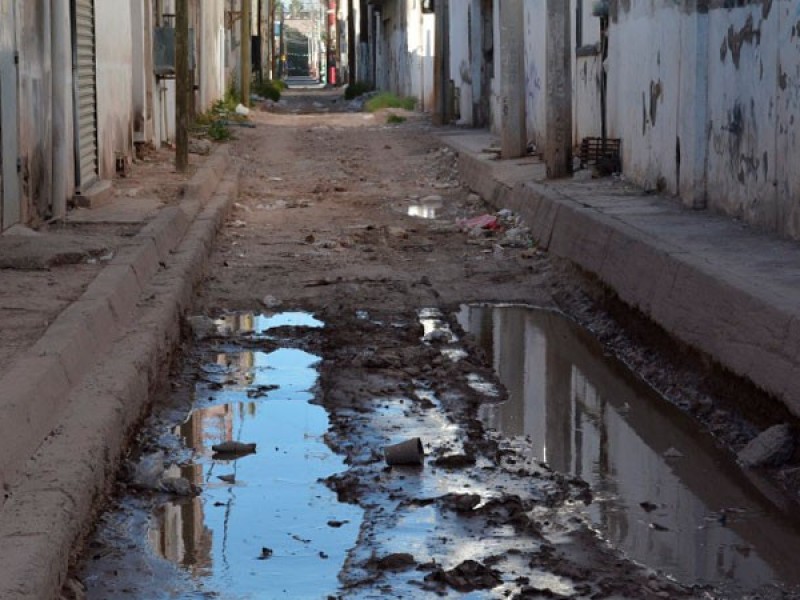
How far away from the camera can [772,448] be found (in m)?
5.09

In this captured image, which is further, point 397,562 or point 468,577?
point 397,562

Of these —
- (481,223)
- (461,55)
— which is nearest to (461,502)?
(481,223)

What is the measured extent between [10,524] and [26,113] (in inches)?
245

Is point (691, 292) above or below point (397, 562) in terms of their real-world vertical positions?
above

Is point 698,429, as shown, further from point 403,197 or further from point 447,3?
point 447,3

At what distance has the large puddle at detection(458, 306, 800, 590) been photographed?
4191 mm

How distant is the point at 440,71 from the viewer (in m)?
24.3

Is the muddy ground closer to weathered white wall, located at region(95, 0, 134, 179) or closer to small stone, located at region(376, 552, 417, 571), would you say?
small stone, located at region(376, 552, 417, 571)

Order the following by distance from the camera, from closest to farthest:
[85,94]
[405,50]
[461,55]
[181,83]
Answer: [85,94] → [181,83] → [461,55] → [405,50]

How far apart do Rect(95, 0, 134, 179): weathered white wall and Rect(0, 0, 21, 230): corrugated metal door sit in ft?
11.5

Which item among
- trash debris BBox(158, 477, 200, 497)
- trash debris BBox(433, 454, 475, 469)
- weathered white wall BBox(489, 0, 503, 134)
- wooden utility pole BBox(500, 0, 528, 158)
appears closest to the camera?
trash debris BBox(158, 477, 200, 497)

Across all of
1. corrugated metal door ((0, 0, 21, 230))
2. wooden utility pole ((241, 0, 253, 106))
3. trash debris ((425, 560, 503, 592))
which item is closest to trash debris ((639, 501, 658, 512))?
trash debris ((425, 560, 503, 592))

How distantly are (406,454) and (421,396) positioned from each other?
108 centimetres

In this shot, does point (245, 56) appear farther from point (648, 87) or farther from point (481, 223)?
point (648, 87)
